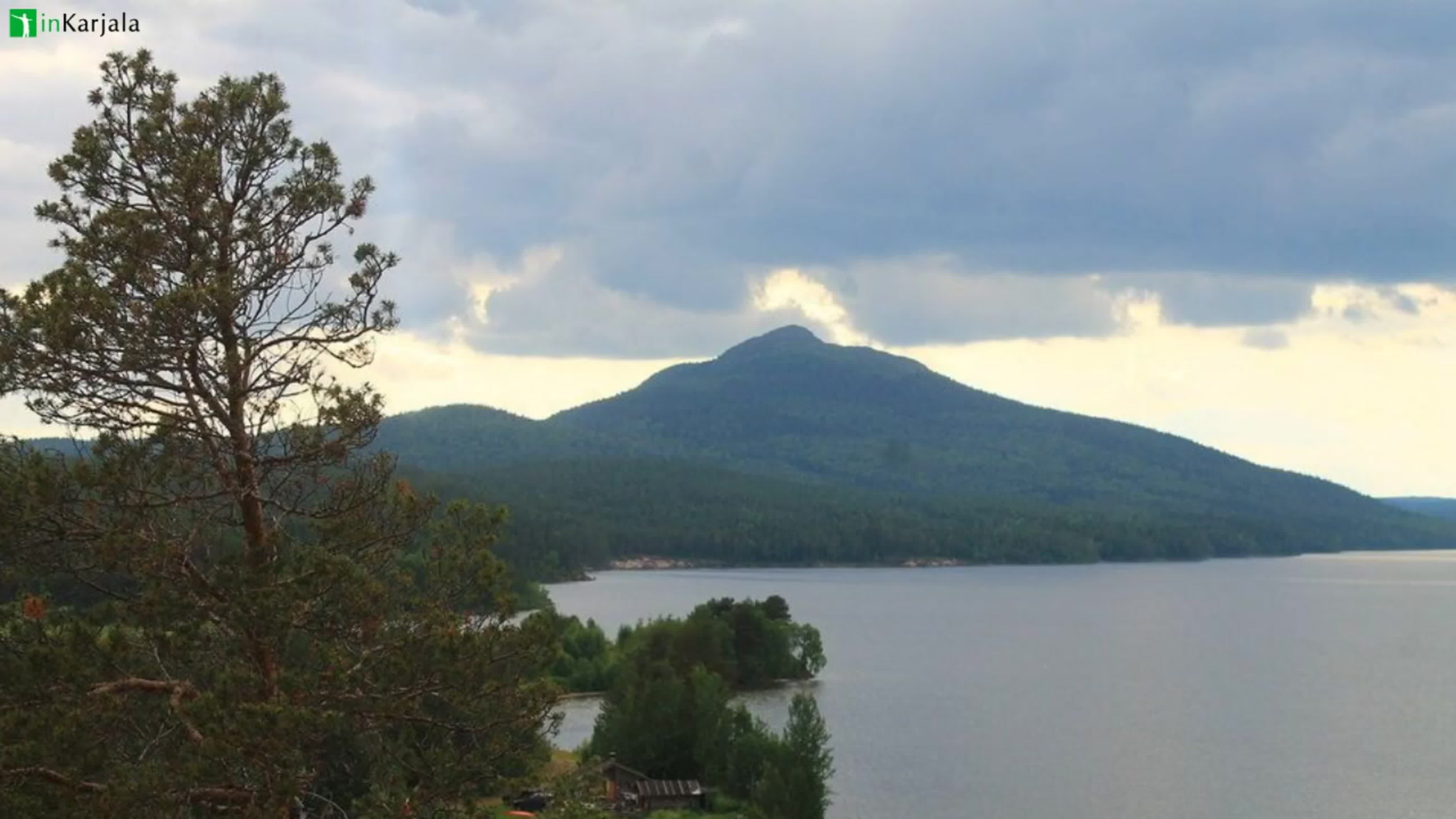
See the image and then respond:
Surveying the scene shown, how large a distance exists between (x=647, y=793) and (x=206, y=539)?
34544 mm

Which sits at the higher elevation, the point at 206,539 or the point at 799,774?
the point at 206,539

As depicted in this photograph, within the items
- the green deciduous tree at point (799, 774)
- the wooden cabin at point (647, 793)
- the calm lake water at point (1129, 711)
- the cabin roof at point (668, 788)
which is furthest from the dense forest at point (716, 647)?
the green deciduous tree at point (799, 774)

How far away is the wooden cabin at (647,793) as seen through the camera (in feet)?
157

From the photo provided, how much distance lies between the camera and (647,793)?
4841 cm

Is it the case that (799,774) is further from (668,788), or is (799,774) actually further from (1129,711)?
(1129,711)

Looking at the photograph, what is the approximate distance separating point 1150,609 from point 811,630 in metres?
80.3

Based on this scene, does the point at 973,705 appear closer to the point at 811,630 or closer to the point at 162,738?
the point at 811,630

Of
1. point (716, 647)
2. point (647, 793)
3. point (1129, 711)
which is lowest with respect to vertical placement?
point (647, 793)

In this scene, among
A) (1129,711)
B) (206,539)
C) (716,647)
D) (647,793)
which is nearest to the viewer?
(206,539)

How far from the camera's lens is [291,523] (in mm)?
18250

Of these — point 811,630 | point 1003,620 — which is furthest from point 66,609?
point 1003,620

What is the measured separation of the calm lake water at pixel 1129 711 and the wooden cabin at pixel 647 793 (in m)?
5.56

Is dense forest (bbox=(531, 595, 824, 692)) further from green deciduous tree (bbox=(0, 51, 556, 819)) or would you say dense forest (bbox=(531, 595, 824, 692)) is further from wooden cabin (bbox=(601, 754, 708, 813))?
green deciduous tree (bbox=(0, 51, 556, 819))

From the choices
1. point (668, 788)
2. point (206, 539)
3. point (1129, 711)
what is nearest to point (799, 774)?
point (668, 788)
